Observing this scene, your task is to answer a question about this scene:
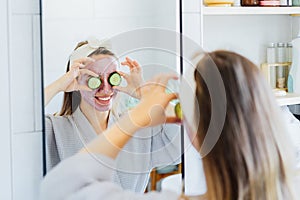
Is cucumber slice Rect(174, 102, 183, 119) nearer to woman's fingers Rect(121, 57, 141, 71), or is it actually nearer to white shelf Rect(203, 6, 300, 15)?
woman's fingers Rect(121, 57, 141, 71)

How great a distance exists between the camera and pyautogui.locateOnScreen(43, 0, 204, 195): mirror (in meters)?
1.18

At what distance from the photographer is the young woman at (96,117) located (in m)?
1.20

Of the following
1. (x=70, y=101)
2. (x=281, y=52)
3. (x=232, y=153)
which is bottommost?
(x=232, y=153)

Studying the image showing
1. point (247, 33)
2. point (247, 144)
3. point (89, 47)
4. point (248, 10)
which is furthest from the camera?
point (247, 33)

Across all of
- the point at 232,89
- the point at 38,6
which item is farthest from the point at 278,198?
the point at 38,6

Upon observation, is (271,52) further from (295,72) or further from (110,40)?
(110,40)

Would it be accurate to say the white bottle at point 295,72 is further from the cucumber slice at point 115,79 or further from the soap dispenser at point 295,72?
the cucumber slice at point 115,79

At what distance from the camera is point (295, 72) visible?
5.71ft

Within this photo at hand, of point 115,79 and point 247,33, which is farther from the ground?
point 247,33

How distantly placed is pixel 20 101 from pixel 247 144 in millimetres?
494

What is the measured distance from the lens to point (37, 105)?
3.91 feet

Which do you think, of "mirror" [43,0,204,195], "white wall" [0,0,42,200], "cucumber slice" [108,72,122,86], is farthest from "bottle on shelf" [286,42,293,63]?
"white wall" [0,0,42,200]

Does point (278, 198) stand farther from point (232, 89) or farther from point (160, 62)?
point (160, 62)

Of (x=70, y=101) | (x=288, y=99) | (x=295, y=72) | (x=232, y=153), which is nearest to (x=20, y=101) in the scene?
(x=70, y=101)
